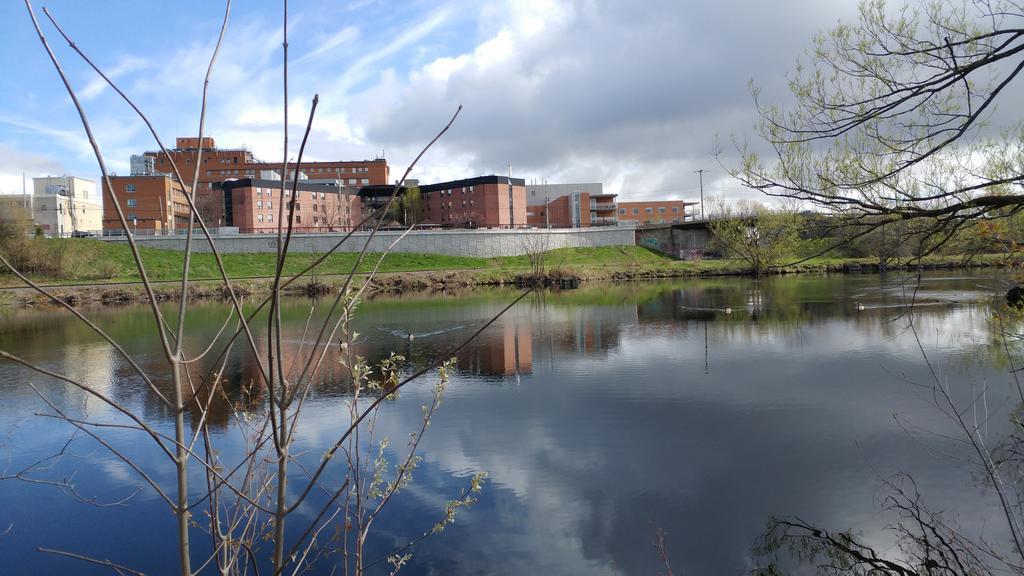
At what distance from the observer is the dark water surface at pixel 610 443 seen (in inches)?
247

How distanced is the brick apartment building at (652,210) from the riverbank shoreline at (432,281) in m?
58.1

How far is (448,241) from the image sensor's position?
6322cm

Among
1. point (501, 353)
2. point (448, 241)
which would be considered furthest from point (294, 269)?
point (501, 353)

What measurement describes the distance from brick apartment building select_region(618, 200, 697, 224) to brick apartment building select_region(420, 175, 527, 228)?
30.3 m

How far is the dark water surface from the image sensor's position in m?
6.27

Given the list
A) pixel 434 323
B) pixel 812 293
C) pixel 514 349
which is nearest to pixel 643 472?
pixel 514 349

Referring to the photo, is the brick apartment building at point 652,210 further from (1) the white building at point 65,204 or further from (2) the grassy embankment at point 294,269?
(1) the white building at point 65,204

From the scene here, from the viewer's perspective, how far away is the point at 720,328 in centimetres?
1956

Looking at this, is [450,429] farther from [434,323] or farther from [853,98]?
[434,323]

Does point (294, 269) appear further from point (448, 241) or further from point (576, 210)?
A: point (576, 210)

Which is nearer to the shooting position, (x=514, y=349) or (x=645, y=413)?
(x=645, y=413)

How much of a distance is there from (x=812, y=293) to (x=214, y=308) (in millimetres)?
29085

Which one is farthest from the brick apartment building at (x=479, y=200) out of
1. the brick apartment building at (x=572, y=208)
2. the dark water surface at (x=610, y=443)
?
the dark water surface at (x=610, y=443)

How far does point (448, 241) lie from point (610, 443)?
55.3m
